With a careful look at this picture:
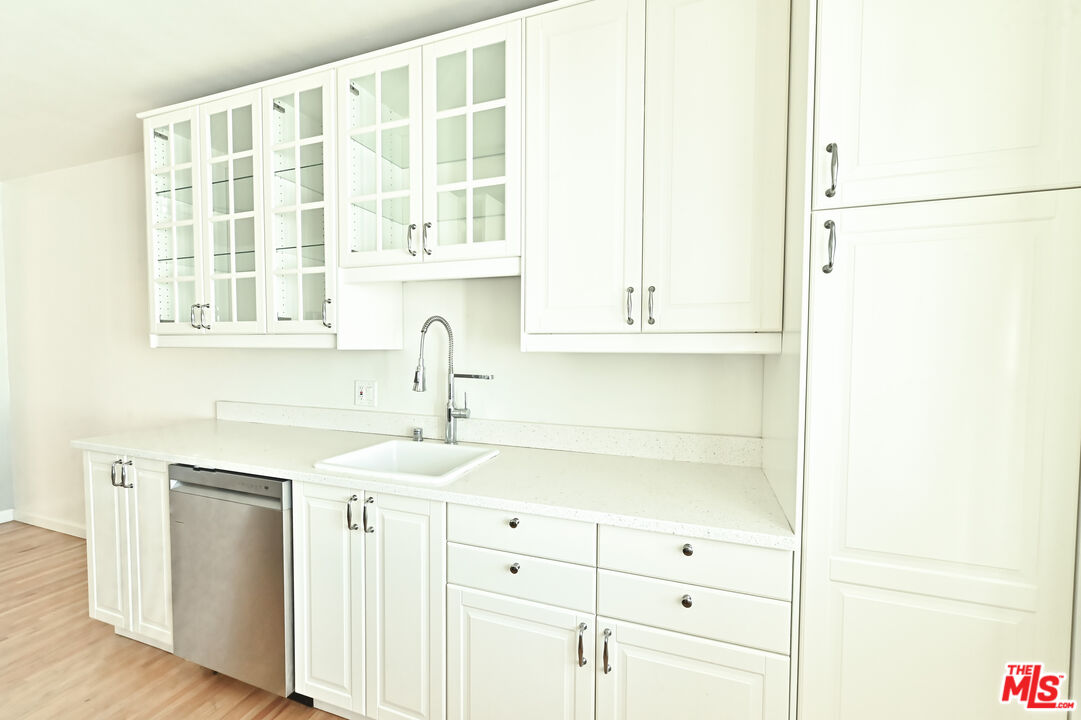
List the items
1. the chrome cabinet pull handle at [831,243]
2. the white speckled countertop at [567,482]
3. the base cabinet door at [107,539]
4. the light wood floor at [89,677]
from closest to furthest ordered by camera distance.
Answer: the chrome cabinet pull handle at [831,243]
the white speckled countertop at [567,482]
the light wood floor at [89,677]
the base cabinet door at [107,539]

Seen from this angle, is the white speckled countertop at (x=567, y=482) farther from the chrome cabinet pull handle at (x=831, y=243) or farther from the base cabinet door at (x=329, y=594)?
the chrome cabinet pull handle at (x=831, y=243)

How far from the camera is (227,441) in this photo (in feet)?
6.88

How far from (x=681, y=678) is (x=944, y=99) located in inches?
57.3

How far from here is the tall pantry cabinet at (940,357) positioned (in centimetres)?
98

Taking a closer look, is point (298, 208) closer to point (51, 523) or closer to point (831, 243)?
point (831, 243)

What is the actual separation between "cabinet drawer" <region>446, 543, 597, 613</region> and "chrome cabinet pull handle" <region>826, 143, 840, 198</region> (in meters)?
1.10

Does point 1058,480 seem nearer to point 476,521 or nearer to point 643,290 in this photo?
point 643,290

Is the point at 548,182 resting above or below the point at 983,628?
above

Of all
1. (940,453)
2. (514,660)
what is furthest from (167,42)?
(940,453)

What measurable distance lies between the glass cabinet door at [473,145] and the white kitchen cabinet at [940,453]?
0.98 meters

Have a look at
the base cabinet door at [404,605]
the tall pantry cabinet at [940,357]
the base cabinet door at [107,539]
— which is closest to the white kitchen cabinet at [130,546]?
the base cabinet door at [107,539]

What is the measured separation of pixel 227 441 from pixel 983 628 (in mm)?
2533

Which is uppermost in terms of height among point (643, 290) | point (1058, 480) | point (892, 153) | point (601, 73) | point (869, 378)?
point (601, 73)

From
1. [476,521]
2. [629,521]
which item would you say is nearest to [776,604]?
[629,521]
